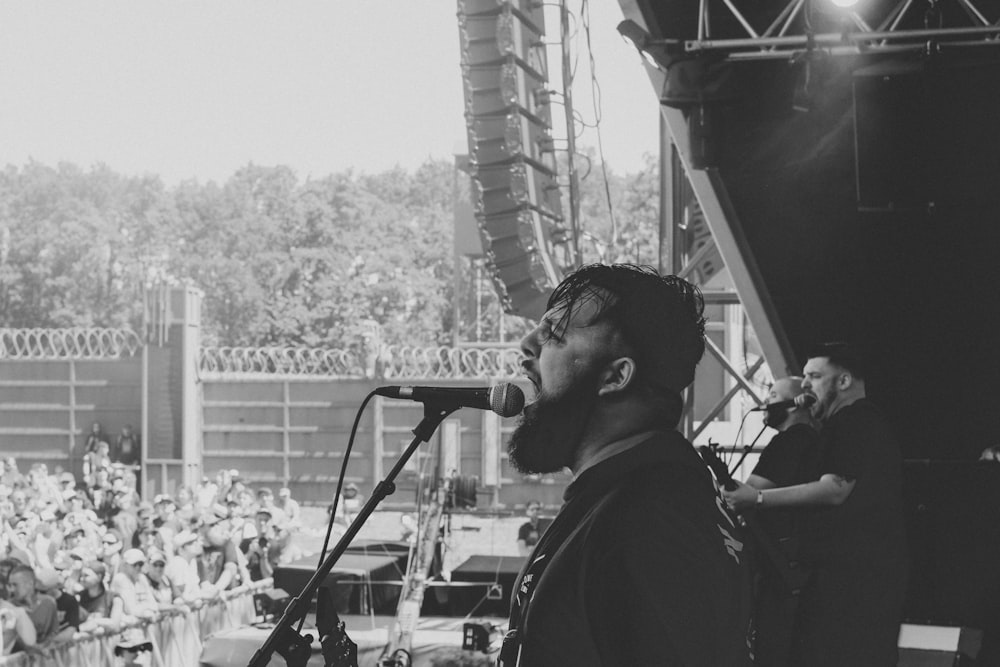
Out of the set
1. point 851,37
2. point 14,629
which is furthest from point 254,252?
point 851,37

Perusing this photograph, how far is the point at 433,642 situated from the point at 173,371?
45.1ft

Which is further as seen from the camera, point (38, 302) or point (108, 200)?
point (108, 200)

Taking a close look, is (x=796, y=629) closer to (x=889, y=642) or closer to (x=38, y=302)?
(x=889, y=642)

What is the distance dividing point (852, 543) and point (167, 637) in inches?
220

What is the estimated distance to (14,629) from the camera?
6902mm

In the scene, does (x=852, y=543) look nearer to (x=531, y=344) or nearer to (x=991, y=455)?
(x=991, y=455)

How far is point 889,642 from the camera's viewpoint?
369 centimetres

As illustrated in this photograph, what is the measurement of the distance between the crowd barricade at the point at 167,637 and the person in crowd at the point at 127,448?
1162cm

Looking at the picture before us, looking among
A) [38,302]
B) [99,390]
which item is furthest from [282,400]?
[38,302]

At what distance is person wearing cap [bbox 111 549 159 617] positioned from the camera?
8.41 metres

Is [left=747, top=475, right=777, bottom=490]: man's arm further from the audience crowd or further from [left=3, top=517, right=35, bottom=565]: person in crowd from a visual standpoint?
[left=3, top=517, right=35, bottom=565]: person in crowd

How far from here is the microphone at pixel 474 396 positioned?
1732 mm

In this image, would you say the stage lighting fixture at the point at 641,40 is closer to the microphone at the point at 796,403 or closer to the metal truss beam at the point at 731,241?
the metal truss beam at the point at 731,241

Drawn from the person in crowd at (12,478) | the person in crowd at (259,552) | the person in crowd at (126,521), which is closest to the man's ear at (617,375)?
the person in crowd at (259,552)
